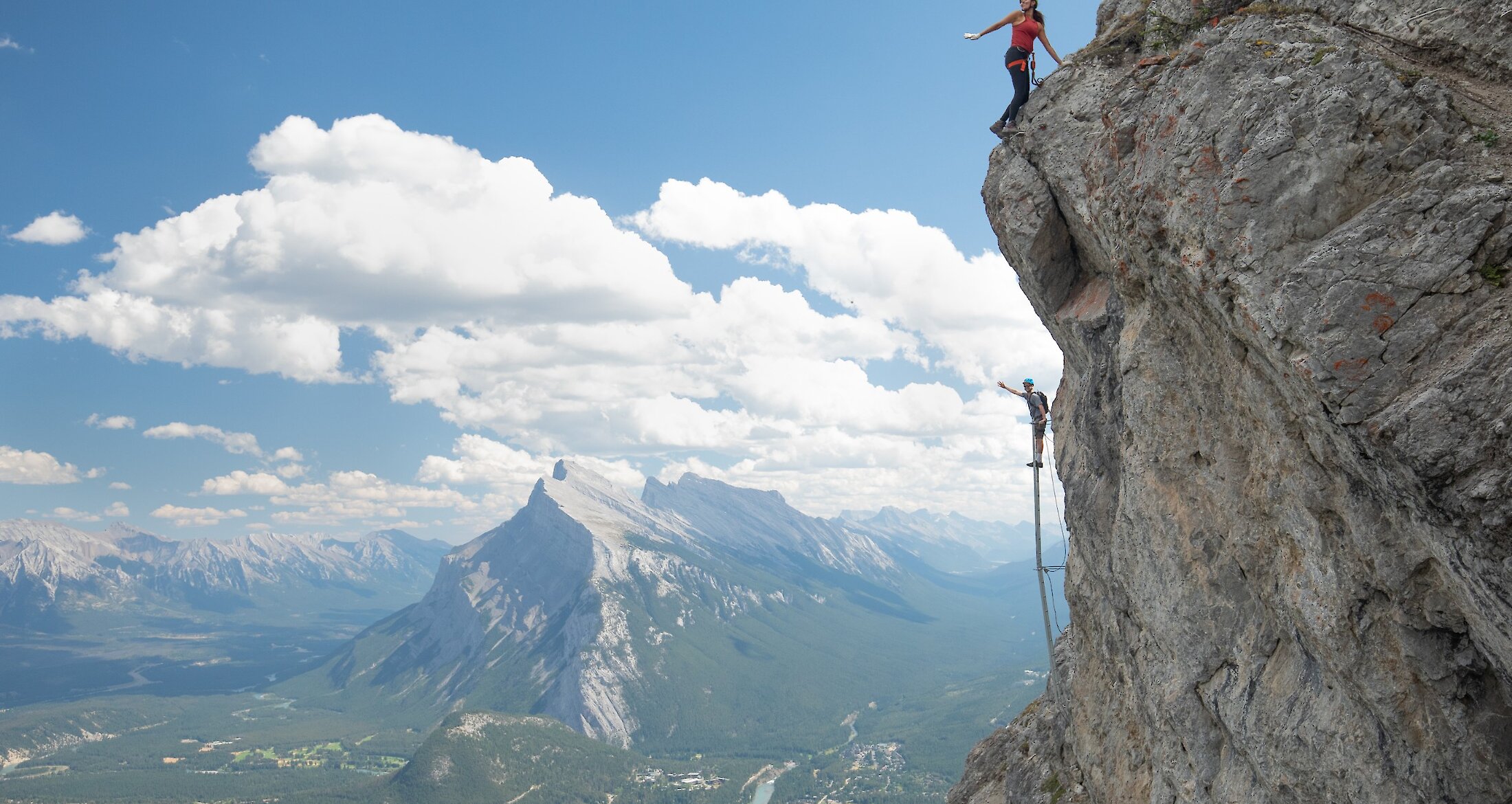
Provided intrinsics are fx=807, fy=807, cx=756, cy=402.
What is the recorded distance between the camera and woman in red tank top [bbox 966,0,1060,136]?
70.0 feet

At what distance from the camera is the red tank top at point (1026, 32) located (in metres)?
21.3

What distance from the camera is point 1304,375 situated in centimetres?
1218

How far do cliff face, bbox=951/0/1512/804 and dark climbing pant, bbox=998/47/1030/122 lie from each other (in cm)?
41

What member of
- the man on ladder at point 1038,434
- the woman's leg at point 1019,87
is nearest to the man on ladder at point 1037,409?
the man on ladder at point 1038,434

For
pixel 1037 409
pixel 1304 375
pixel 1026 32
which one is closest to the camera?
pixel 1304 375

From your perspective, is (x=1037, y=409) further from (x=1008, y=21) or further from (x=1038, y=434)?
(x=1008, y=21)

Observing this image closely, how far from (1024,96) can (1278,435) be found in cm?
1175

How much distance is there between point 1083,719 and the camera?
26.9 m

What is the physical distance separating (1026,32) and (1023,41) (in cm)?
21

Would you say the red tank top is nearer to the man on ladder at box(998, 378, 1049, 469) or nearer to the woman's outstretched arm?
the woman's outstretched arm

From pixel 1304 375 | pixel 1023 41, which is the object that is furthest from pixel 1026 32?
pixel 1304 375

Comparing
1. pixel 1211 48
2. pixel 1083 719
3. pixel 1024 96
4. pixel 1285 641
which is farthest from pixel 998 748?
pixel 1211 48

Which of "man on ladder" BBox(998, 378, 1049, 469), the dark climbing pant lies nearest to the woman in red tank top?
the dark climbing pant

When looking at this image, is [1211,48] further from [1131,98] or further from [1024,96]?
[1024,96]
